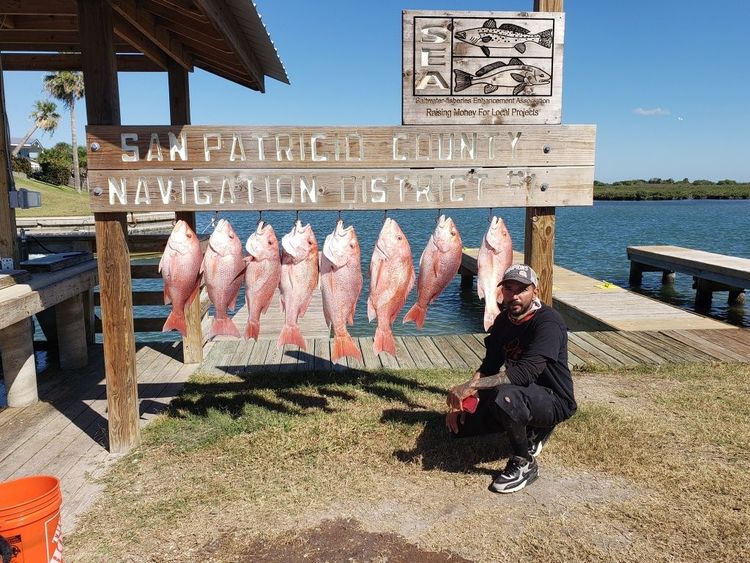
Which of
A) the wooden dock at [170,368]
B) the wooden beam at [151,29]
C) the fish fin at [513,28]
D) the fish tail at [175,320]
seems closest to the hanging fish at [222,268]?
the fish tail at [175,320]

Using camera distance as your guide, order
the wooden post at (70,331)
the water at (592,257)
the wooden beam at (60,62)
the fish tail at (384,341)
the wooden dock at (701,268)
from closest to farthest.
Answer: the fish tail at (384,341) < the wooden post at (70,331) < the wooden beam at (60,62) < the wooden dock at (701,268) < the water at (592,257)

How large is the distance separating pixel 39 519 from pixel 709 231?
48.7 metres

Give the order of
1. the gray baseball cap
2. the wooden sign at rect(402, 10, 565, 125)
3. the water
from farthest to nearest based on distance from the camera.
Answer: the water < the wooden sign at rect(402, 10, 565, 125) < the gray baseball cap

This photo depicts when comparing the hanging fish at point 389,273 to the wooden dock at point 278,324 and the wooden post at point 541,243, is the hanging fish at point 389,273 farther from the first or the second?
the wooden dock at point 278,324

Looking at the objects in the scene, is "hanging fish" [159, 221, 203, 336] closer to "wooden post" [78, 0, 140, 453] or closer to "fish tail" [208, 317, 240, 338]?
"fish tail" [208, 317, 240, 338]

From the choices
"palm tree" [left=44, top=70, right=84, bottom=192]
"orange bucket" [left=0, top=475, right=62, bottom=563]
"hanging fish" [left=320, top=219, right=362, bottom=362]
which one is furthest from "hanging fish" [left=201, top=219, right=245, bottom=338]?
"palm tree" [left=44, top=70, right=84, bottom=192]

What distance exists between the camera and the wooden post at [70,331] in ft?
21.9

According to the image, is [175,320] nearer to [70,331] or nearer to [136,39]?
[136,39]

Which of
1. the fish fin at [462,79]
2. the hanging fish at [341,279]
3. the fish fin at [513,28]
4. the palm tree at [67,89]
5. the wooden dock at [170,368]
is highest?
the palm tree at [67,89]

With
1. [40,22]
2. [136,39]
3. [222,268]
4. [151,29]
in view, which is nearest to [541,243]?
[222,268]

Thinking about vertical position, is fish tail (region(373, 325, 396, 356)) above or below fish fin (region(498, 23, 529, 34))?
below

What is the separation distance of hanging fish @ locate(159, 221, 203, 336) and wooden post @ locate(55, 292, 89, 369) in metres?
3.50

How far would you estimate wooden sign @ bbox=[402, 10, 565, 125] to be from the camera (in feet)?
13.8

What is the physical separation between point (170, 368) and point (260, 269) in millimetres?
3626
